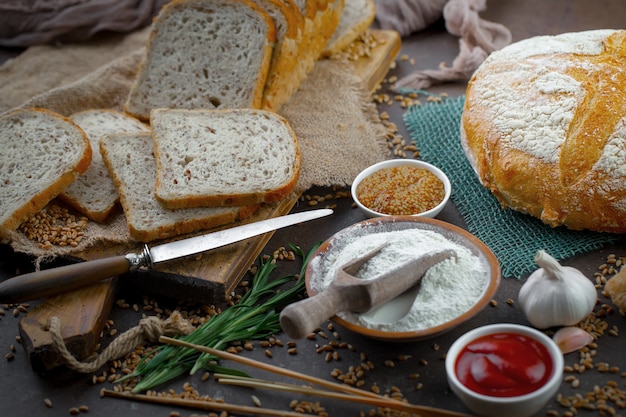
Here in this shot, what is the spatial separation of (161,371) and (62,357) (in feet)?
1.35

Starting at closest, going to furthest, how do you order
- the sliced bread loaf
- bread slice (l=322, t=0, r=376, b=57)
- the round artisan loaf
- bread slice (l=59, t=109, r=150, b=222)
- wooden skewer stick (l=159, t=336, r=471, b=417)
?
wooden skewer stick (l=159, t=336, r=471, b=417) → the round artisan loaf → bread slice (l=59, t=109, r=150, b=222) → the sliced bread loaf → bread slice (l=322, t=0, r=376, b=57)

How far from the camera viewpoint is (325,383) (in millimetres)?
2729

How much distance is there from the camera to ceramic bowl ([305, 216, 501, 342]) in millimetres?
2760

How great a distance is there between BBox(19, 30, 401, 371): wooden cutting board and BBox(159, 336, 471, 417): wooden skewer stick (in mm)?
344

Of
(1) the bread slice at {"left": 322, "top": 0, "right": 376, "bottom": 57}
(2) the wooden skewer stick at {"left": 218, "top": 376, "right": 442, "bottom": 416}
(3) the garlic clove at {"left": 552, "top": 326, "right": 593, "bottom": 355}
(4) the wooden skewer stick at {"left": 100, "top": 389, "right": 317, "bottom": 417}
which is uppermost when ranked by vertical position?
(1) the bread slice at {"left": 322, "top": 0, "right": 376, "bottom": 57}

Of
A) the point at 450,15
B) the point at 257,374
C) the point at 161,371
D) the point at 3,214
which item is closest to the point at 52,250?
the point at 3,214

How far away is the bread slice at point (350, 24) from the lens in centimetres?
486

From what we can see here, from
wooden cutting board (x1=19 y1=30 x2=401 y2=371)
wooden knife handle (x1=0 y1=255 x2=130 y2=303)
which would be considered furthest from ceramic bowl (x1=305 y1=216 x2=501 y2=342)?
wooden knife handle (x1=0 y1=255 x2=130 y2=303)

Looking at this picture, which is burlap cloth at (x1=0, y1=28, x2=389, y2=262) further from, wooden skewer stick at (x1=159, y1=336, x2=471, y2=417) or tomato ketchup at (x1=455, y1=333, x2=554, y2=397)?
tomato ketchup at (x1=455, y1=333, x2=554, y2=397)

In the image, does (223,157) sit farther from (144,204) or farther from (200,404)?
(200,404)

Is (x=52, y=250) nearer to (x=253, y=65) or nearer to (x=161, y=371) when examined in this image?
(x=161, y=371)

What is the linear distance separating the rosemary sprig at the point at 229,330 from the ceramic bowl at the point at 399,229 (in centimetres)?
24

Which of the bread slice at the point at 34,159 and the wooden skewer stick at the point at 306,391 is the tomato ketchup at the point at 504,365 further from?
the bread slice at the point at 34,159

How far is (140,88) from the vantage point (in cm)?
443
